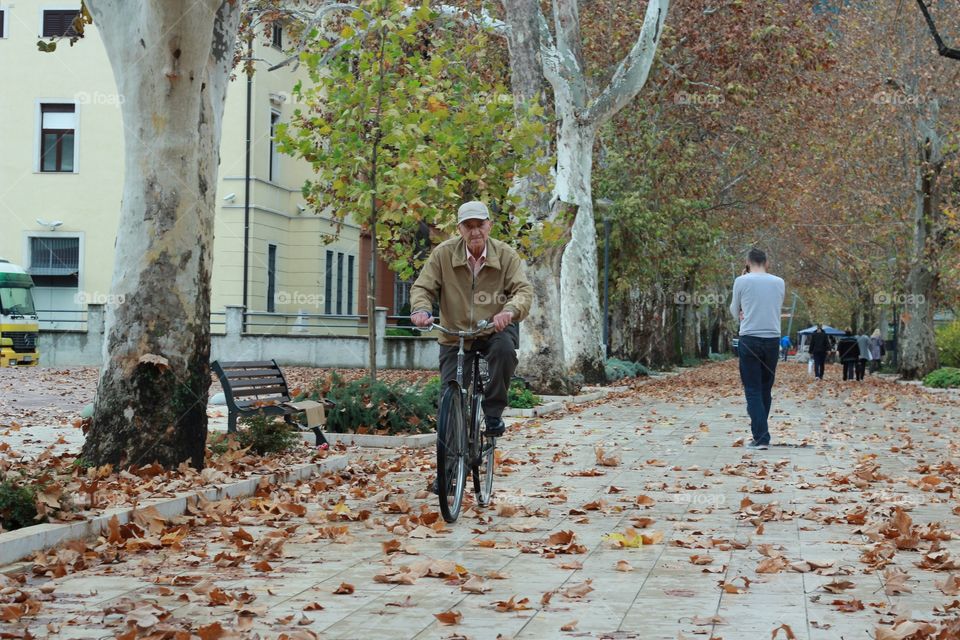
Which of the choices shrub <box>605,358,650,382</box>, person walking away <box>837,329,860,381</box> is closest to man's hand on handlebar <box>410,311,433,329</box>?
shrub <box>605,358,650,382</box>

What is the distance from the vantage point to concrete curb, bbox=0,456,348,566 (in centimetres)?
690

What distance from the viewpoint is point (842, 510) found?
31.0 ft

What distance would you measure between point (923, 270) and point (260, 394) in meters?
32.0

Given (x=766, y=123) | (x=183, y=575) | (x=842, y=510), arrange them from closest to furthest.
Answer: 1. (x=183, y=575)
2. (x=842, y=510)
3. (x=766, y=123)

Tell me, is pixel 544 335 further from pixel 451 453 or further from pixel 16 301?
pixel 16 301

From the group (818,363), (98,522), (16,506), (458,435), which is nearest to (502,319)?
(458,435)

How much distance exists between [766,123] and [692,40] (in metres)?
12.0

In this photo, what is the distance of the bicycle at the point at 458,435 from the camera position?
825cm

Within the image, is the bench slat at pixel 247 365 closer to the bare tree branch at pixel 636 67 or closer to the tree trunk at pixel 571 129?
the tree trunk at pixel 571 129

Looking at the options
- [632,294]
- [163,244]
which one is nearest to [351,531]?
[163,244]

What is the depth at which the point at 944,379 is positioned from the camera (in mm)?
34688

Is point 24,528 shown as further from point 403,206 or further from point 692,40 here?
point 692,40

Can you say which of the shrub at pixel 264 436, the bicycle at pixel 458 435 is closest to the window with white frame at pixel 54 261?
the shrub at pixel 264 436

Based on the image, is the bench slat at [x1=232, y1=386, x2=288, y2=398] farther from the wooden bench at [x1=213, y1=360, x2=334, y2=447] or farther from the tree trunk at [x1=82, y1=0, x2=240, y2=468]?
the tree trunk at [x1=82, y1=0, x2=240, y2=468]
